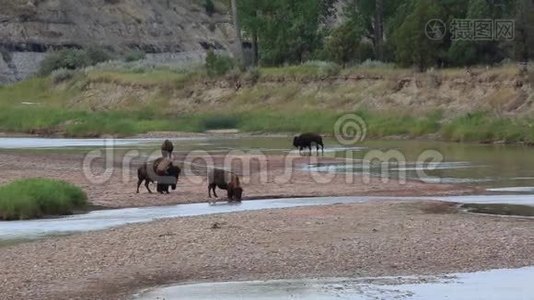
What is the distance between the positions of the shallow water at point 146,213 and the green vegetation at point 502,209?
76cm

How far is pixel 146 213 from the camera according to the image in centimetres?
2472

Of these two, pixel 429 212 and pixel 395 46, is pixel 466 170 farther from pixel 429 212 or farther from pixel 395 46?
pixel 395 46

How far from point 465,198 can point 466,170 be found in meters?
8.49

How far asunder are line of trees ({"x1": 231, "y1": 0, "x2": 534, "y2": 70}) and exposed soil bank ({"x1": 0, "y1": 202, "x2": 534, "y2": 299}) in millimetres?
38466

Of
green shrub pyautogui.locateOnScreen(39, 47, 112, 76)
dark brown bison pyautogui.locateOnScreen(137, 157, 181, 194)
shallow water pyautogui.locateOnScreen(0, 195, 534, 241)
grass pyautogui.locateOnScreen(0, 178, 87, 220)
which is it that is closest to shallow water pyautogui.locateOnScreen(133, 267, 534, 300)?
shallow water pyautogui.locateOnScreen(0, 195, 534, 241)

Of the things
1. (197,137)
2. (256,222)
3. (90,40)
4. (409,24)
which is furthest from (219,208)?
(90,40)

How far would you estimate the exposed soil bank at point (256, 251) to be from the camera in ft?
51.5

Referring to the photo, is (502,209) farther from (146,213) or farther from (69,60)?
(69,60)

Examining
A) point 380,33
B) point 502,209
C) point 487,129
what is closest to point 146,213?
point 502,209

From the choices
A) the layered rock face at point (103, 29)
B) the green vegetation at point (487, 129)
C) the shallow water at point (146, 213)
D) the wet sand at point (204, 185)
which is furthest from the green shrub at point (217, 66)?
the shallow water at point (146, 213)

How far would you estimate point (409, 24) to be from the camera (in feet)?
205

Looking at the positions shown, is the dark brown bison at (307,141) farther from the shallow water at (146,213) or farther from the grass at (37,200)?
the grass at (37,200)

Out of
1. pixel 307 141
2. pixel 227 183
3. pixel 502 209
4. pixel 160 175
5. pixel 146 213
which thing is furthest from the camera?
pixel 307 141

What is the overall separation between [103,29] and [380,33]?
37.9 metres
